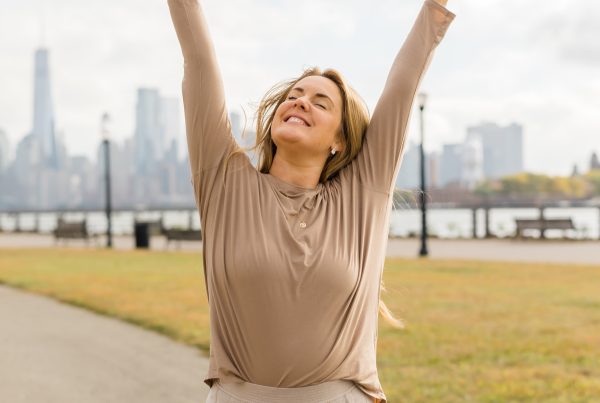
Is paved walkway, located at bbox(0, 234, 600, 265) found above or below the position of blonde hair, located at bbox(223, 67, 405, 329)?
below

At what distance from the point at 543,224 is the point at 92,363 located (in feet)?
62.7

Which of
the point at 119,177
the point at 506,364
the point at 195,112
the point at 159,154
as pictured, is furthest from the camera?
the point at 159,154

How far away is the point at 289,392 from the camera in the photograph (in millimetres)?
2014

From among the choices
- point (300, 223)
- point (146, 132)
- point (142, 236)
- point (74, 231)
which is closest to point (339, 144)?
point (300, 223)

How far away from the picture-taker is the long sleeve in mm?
2201

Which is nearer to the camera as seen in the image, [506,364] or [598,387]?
[598,387]

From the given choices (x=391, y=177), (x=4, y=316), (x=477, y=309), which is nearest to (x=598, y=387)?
(x=477, y=309)

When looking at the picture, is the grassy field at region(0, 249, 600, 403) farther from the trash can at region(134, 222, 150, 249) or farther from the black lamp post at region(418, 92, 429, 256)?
the trash can at region(134, 222, 150, 249)

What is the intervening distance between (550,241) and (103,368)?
63.0ft

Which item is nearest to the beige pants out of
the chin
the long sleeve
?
the long sleeve

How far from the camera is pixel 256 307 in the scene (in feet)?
6.55

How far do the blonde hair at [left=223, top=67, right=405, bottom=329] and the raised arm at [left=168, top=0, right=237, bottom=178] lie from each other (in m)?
0.07

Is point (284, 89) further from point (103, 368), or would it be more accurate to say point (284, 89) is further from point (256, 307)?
point (103, 368)

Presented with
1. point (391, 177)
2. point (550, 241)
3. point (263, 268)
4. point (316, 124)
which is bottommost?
point (550, 241)
